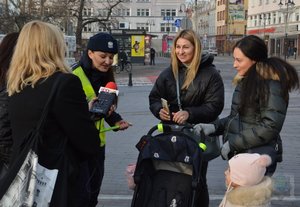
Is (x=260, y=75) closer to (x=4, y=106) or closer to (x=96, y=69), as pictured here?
(x=96, y=69)

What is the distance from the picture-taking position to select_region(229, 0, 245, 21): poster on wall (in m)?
88.6

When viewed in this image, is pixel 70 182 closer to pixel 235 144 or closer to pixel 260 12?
pixel 235 144

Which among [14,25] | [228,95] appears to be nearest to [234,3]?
[14,25]

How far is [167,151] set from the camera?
3541 mm

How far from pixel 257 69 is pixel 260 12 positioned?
7570 centimetres

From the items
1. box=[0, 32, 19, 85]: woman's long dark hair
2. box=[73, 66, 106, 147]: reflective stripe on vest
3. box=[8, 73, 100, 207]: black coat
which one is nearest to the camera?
box=[8, 73, 100, 207]: black coat

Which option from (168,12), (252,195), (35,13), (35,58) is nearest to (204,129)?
(252,195)

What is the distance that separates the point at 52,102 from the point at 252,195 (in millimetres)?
1397

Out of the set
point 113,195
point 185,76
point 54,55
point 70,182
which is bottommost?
point 113,195

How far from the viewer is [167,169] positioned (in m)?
3.62

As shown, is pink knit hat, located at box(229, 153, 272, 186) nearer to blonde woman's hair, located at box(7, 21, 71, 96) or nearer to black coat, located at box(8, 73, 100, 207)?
black coat, located at box(8, 73, 100, 207)

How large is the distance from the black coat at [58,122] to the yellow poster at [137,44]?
1418 inches

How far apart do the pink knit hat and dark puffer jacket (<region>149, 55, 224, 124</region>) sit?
3.17ft

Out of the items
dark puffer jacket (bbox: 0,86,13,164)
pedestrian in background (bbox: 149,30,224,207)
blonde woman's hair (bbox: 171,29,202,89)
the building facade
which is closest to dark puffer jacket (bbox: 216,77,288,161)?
pedestrian in background (bbox: 149,30,224,207)
